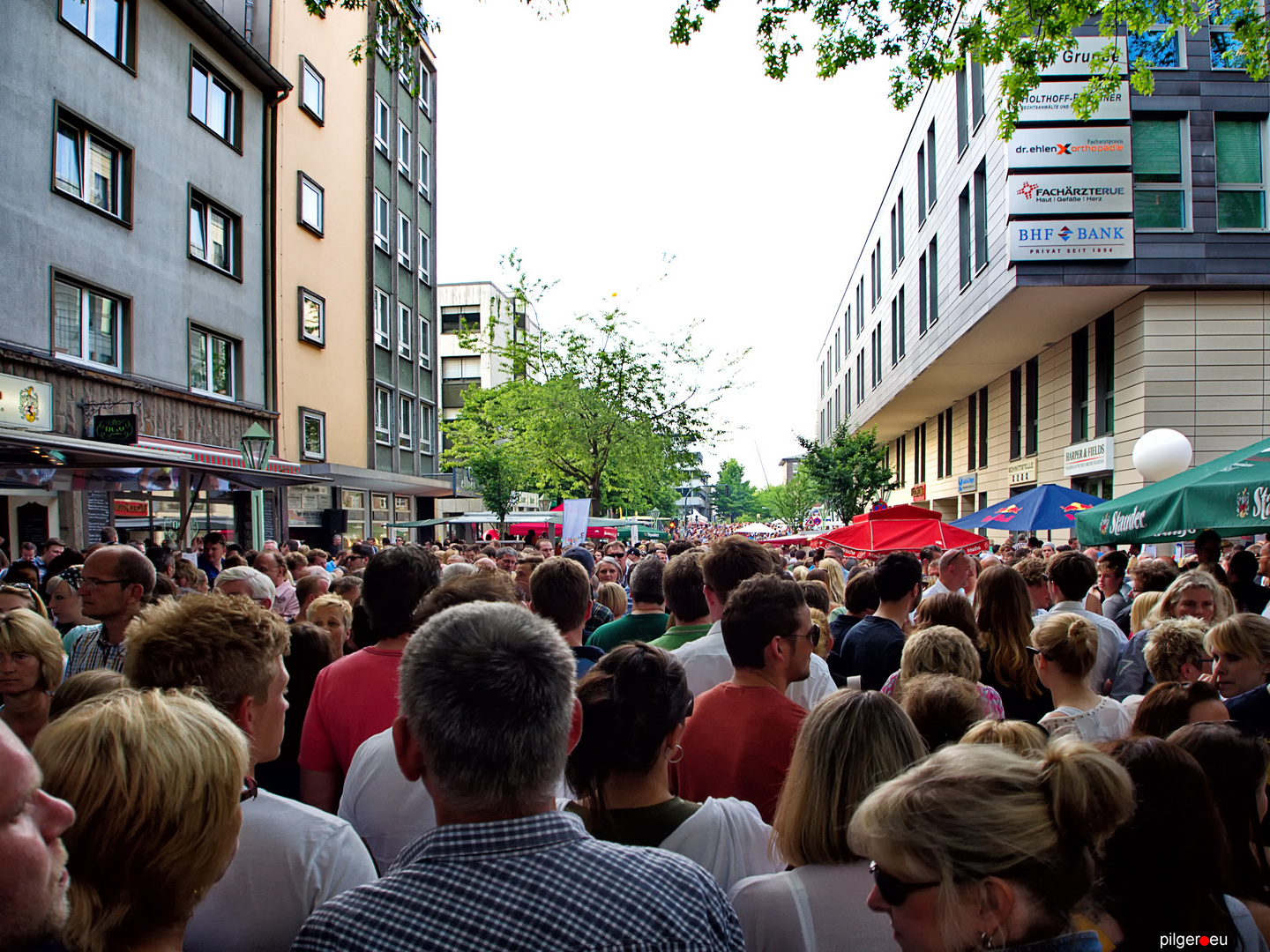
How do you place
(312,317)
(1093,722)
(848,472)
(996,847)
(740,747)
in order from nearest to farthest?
(996,847)
(740,747)
(1093,722)
(312,317)
(848,472)

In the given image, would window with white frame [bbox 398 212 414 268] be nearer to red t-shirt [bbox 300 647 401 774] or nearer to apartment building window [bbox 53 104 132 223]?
apartment building window [bbox 53 104 132 223]

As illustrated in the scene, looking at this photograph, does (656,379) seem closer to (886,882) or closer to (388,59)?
(388,59)

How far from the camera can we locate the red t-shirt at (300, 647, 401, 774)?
3385mm

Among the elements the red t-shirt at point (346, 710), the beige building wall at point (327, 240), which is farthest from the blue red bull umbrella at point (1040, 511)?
the beige building wall at point (327, 240)

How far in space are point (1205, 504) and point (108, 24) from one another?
1892 centimetres

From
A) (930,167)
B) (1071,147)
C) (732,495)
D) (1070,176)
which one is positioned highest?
(930,167)

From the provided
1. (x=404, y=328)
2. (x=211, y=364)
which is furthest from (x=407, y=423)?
(x=211, y=364)

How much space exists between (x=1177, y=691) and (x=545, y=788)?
2.68 metres

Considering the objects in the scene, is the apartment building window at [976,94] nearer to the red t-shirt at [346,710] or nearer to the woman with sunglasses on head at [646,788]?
the red t-shirt at [346,710]

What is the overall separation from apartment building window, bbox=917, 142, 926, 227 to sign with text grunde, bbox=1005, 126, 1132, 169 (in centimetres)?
1194

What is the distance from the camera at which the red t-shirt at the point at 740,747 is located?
3.14 meters

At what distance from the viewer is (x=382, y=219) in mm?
29797

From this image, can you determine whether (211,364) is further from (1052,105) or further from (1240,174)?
(1240,174)

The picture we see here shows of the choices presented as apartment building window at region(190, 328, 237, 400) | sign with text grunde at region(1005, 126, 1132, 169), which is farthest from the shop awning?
sign with text grunde at region(1005, 126, 1132, 169)
